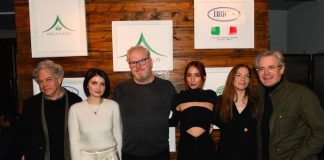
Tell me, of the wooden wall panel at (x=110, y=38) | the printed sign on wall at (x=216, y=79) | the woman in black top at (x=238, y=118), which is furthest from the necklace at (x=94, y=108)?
the printed sign on wall at (x=216, y=79)

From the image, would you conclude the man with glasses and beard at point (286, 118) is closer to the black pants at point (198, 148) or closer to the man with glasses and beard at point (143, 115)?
the black pants at point (198, 148)

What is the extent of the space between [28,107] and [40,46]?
3.09ft

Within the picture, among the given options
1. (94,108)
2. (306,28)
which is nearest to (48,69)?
(94,108)

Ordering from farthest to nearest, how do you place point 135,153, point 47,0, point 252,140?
point 47,0, point 135,153, point 252,140

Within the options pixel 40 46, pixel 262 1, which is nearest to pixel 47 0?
pixel 40 46

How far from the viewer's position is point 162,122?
262 cm

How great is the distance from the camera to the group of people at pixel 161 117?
2.23 meters

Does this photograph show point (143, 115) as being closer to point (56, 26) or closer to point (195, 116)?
point (195, 116)

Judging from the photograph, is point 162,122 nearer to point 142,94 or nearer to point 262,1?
point 142,94

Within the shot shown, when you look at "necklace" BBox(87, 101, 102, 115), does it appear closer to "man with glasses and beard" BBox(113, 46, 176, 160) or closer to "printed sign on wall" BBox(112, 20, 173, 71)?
"man with glasses and beard" BBox(113, 46, 176, 160)

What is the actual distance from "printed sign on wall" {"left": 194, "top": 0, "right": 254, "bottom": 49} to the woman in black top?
3.01 feet

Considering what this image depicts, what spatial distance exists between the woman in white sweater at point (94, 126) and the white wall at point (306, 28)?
6.42 metres

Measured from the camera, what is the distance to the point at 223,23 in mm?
3275

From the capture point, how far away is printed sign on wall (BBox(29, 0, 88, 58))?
318cm
